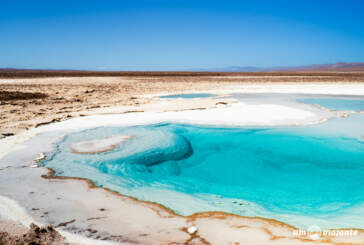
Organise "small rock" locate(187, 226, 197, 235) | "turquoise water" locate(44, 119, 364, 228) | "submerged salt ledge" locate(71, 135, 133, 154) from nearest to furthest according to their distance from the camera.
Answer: "small rock" locate(187, 226, 197, 235) → "turquoise water" locate(44, 119, 364, 228) → "submerged salt ledge" locate(71, 135, 133, 154)

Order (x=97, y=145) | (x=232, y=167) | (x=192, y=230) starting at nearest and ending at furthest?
(x=192, y=230)
(x=232, y=167)
(x=97, y=145)

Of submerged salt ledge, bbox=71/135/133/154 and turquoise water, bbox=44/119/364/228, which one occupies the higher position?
submerged salt ledge, bbox=71/135/133/154

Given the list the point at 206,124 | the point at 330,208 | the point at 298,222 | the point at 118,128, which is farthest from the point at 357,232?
the point at 118,128

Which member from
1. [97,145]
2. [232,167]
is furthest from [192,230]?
[97,145]

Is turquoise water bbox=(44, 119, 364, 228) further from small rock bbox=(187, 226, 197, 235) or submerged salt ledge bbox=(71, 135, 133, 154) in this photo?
small rock bbox=(187, 226, 197, 235)

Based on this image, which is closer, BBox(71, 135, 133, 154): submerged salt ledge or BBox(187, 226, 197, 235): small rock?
BBox(187, 226, 197, 235): small rock

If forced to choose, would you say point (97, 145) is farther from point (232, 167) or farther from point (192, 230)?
point (192, 230)

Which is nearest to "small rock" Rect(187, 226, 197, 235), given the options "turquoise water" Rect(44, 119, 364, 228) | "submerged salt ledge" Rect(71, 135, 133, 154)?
"turquoise water" Rect(44, 119, 364, 228)

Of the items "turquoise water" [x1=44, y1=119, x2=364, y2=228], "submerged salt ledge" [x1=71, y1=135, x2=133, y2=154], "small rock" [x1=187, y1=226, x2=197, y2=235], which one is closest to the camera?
"small rock" [x1=187, y1=226, x2=197, y2=235]
